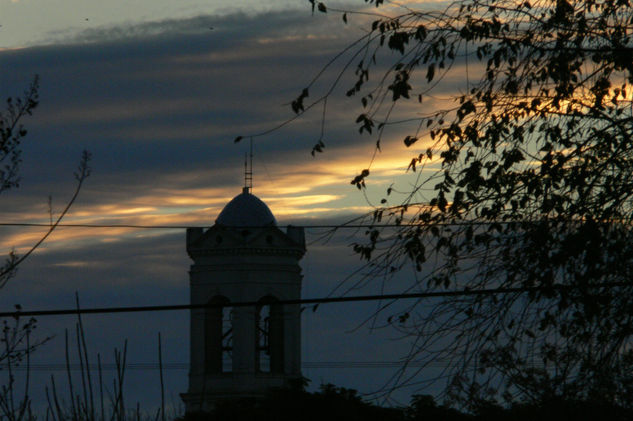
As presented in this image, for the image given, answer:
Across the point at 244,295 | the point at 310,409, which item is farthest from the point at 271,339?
the point at 310,409

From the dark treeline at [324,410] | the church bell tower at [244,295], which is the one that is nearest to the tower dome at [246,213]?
the church bell tower at [244,295]

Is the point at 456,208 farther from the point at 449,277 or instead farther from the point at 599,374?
the point at 599,374

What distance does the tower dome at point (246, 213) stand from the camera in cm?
4550

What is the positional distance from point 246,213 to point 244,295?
3023 millimetres

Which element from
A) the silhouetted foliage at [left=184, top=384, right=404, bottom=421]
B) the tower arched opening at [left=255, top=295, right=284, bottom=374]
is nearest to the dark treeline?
the silhouetted foliage at [left=184, top=384, right=404, bottom=421]

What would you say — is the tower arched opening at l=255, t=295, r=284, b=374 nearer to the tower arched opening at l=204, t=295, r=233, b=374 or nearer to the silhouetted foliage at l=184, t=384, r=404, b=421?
the tower arched opening at l=204, t=295, r=233, b=374

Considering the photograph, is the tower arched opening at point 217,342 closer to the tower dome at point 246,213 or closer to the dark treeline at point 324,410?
the tower dome at point 246,213

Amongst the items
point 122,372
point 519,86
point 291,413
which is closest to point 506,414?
point 291,413

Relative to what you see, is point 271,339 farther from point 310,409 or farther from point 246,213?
point 310,409

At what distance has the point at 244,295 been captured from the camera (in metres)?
46.3

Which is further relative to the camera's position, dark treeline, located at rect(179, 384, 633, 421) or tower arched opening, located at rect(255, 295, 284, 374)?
tower arched opening, located at rect(255, 295, 284, 374)

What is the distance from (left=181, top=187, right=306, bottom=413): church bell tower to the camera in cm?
4591

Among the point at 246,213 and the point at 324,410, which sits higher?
the point at 246,213

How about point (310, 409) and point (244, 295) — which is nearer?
point (310, 409)
